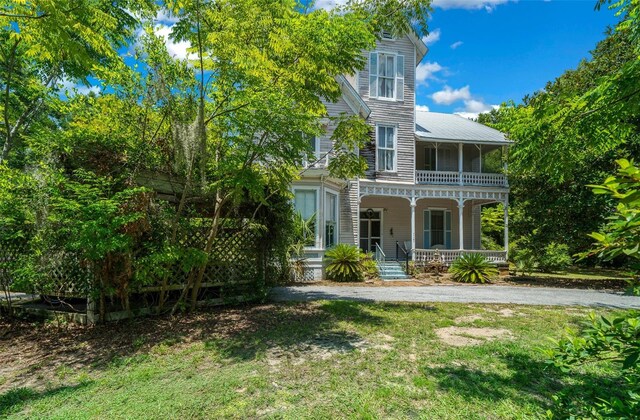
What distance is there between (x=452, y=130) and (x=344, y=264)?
10.8 metres

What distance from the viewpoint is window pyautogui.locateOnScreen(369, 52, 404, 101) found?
59.0 feet

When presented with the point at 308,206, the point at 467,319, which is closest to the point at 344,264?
the point at 308,206

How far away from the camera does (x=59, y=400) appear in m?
3.69

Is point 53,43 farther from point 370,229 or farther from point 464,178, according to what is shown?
point 464,178

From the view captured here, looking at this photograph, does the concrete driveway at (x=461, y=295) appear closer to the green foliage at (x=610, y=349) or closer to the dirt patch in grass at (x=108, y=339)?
the dirt patch in grass at (x=108, y=339)

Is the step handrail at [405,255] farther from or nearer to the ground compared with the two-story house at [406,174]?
nearer to the ground

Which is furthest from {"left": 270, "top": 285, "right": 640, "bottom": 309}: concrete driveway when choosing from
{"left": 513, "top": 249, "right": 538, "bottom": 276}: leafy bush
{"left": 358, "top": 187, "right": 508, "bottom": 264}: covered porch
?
{"left": 358, "top": 187, "right": 508, "bottom": 264}: covered porch

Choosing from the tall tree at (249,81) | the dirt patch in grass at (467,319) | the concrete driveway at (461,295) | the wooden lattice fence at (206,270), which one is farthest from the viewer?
the concrete driveway at (461,295)

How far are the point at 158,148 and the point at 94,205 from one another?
186 centimetres

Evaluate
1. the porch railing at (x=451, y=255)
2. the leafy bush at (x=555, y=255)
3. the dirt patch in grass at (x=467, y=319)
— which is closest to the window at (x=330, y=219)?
the porch railing at (x=451, y=255)

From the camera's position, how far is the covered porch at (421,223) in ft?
57.7

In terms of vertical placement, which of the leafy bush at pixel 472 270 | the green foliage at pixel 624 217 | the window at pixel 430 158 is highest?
the window at pixel 430 158

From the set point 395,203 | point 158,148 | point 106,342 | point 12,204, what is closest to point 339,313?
point 106,342

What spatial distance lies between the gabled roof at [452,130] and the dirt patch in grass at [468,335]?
13188mm
